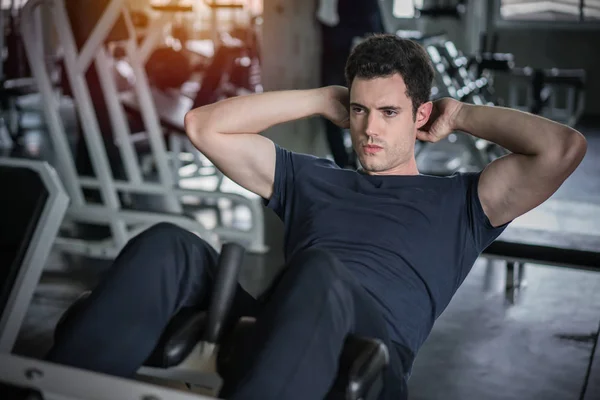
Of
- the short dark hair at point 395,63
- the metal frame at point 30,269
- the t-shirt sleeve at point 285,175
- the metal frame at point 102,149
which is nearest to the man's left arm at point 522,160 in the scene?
the short dark hair at point 395,63

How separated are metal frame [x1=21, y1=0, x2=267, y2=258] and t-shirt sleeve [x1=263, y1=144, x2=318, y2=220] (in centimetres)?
128

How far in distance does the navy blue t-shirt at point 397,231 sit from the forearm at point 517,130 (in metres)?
0.10

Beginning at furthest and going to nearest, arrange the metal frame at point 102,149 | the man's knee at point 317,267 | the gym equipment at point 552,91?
the gym equipment at point 552,91
the metal frame at point 102,149
the man's knee at point 317,267

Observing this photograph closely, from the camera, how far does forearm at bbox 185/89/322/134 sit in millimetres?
1633

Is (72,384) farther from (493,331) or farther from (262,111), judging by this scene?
(493,331)

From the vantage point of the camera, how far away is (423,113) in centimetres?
157

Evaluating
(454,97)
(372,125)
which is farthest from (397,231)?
(454,97)

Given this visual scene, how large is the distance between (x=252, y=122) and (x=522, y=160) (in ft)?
1.80

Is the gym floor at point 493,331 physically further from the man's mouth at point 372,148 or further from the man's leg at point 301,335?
the man's leg at point 301,335

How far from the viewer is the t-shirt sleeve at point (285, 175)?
163cm

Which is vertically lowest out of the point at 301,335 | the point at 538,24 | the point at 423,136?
the point at 538,24

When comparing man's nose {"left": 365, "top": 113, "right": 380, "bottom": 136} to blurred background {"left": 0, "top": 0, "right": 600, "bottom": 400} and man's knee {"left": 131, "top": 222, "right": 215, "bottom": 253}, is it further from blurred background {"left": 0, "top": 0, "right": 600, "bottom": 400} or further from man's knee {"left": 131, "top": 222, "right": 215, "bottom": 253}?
blurred background {"left": 0, "top": 0, "right": 600, "bottom": 400}

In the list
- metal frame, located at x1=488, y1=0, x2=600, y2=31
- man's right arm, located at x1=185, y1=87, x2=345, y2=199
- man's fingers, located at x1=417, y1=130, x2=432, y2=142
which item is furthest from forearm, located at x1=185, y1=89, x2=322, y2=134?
metal frame, located at x1=488, y1=0, x2=600, y2=31

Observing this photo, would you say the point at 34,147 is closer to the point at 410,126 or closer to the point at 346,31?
the point at 346,31
